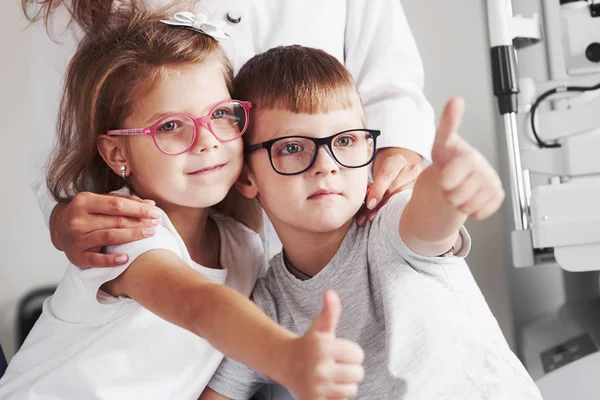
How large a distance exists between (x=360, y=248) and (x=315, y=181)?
12 cm

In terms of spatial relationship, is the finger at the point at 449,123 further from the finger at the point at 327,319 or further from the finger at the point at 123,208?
the finger at the point at 123,208

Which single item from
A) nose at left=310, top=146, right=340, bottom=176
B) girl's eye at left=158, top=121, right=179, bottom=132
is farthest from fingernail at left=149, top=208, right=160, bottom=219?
nose at left=310, top=146, right=340, bottom=176

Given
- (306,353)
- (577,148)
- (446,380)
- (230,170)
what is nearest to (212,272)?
(230,170)

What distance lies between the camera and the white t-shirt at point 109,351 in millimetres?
1020

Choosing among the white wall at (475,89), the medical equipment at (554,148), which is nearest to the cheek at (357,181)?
the medical equipment at (554,148)

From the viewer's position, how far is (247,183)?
1076mm

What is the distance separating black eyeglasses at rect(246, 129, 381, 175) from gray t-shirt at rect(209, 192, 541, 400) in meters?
0.08

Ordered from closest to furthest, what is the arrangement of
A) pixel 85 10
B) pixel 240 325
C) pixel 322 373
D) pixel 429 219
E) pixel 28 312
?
pixel 322 373 → pixel 240 325 → pixel 429 219 → pixel 85 10 → pixel 28 312

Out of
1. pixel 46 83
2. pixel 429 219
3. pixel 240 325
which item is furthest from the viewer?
pixel 46 83

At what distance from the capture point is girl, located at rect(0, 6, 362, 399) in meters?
0.99

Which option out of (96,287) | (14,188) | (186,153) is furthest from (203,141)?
(14,188)

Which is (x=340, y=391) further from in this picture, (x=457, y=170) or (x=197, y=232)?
(x=197, y=232)

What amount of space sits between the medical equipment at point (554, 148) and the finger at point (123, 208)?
960 millimetres

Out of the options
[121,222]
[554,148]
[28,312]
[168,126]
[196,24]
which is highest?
[196,24]
